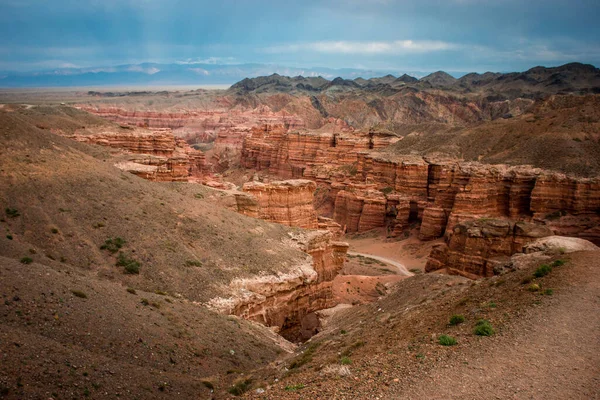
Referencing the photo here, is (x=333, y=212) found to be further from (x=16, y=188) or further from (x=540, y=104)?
(x=16, y=188)

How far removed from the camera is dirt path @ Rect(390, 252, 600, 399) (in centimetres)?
1013

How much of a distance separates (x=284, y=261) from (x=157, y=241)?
6585 mm

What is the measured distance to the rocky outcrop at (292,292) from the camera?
22578mm

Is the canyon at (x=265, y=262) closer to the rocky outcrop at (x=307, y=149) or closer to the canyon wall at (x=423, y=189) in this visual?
the canyon wall at (x=423, y=189)

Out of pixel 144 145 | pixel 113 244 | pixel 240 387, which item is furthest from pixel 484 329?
pixel 144 145

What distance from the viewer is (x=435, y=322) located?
14.8 metres

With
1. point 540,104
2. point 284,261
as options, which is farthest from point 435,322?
point 540,104

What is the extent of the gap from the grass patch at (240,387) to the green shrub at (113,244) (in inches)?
365

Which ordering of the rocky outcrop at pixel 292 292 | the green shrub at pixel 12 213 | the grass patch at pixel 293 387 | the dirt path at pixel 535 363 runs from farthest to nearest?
the rocky outcrop at pixel 292 292 < the green shrub at pixel 12 213 < the grass patch at pixel 293 387 < the dirt path at pixel 535 363

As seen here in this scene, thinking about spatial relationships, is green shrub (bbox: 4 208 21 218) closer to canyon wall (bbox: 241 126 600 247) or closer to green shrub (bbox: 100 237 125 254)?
green shrub (bbox: 100 237 125 254)

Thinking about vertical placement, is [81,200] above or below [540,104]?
below

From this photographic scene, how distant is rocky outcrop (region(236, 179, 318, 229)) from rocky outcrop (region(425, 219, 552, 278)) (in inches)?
423

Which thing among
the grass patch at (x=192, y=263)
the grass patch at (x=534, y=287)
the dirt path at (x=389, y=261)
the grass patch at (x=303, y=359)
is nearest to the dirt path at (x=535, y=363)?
the grass patch at (x=534, y=287)

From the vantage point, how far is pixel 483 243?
33406 mm
